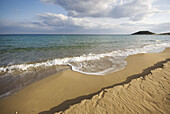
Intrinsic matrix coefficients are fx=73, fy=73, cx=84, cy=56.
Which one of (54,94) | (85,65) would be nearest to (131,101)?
(54,94)

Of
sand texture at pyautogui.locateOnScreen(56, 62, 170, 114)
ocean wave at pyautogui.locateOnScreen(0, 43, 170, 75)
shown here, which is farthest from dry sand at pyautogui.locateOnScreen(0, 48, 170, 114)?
ocean wave at pyautogui.locateOnScreen(0, 43, 170, 75)

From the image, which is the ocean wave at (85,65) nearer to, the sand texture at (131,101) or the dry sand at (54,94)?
the dry sand at (54,94)

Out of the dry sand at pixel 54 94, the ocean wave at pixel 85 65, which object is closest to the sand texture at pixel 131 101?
the dry sand at pixel 54 94

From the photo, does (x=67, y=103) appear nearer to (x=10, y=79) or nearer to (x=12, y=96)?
(x=12, y=96)

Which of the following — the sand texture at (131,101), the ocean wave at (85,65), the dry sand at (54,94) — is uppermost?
the ocean wave at (85,65)

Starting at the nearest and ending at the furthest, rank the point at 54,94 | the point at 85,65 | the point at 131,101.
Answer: the point at 131,101, the point at 54,94, the point at 85,65

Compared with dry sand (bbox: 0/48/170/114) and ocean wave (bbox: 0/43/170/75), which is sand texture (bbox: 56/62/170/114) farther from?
ocean wave (bbox: 0/43/170/75)

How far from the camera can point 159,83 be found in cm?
347

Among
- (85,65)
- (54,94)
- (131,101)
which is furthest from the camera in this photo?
(85,65)

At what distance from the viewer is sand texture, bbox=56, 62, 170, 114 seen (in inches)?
89.4

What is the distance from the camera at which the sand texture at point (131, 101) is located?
2270 millimetres

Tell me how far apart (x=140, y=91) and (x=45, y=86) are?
4369 mm

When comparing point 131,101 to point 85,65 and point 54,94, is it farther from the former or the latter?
point 85,65

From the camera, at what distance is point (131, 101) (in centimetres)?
257
